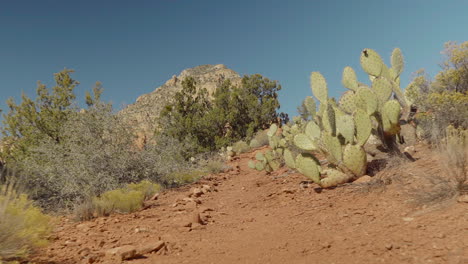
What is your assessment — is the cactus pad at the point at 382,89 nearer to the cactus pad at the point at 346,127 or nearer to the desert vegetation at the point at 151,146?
the desert vegetation at the point at 151,146

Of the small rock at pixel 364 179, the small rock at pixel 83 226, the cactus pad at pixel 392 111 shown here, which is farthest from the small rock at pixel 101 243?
the cactus pad at pixel 392 111

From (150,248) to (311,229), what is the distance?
1958 mm

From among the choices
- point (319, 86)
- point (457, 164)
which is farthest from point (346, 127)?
point (457, 164)

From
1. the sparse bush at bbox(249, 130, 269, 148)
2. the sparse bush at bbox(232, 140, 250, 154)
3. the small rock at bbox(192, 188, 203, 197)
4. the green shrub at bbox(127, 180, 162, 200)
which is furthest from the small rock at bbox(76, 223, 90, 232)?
the sparse bush at bbox(249, 130, 269, 148)

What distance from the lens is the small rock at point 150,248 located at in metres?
3.31

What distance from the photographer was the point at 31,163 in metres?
7.95

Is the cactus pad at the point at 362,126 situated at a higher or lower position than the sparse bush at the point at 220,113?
lower

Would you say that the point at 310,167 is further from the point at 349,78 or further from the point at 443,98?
the point at 443,98

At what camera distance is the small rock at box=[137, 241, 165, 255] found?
3.31 meters

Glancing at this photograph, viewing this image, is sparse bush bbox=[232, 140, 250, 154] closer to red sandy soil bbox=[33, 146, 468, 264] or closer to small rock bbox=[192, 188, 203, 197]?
Result: small rock bbox=[192, 188, 203, 197]

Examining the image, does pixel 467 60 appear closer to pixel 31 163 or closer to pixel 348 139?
pixel 348 139

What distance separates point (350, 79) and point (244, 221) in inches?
169

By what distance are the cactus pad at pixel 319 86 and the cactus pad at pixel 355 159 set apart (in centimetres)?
168

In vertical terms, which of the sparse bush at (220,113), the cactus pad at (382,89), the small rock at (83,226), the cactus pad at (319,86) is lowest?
the small rock at (83,226)
